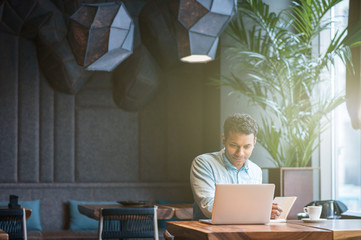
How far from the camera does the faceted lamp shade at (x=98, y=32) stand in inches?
199

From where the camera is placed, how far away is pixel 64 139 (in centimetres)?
668

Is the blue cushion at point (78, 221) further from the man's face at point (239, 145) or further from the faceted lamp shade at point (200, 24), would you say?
the man's face at point (239, 145)

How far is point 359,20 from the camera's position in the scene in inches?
188

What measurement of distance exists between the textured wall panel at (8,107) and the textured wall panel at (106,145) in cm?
81

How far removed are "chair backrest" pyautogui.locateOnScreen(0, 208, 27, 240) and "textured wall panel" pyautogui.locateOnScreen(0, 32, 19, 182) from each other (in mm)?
1628

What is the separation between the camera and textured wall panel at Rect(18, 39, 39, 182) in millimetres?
6488

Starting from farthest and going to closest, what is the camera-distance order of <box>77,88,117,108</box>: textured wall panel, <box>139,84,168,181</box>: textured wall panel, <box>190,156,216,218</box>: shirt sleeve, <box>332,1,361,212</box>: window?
<box>139,84,168,181</box>: textured wall panel → <box>77,88,117,108</box>: textured wall panel → <box>332,1,361,212</box>: window → <box>190,156,216,218</box>: shirt sleeve

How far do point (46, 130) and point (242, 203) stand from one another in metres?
4.59

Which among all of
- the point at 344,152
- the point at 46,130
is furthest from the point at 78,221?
the point at 344,152

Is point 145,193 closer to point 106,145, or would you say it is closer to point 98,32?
point 106,145

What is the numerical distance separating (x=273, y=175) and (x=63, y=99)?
2.94 metres

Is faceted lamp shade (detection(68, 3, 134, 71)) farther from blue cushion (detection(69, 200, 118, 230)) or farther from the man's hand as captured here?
the man's hand

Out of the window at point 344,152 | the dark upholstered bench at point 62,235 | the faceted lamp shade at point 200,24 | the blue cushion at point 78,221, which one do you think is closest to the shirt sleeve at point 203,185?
the faceted lamp shade at point 200,24

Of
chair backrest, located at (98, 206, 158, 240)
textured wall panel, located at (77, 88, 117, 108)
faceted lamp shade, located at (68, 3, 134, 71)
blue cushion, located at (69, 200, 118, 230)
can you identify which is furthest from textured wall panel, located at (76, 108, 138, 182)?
chair backrest, located at (98, 206, 158, 240)
